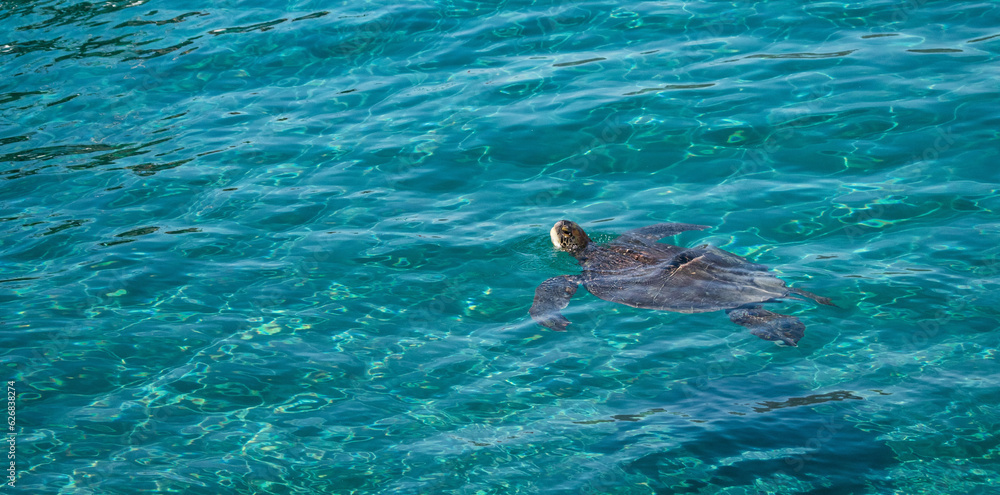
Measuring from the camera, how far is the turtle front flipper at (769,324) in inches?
265

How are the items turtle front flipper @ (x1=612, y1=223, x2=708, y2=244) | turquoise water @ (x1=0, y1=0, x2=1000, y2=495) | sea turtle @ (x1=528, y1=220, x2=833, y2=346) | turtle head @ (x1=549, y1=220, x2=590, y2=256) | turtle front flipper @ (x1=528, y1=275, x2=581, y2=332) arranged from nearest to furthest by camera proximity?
turquoise water @ (x1=0, y1=0, x2=1000, y2=495), sea turtle @ (x1=528, y1=220, x2=833, y2=346), turtle front flipper @ (x1=528, y1=275, x2=581, y2=332), turtle head @ (x1=549, y1=220, x2=590, y2=256), turtle front flipper @ (x1=612, y1=223, x2=708, y2=244)

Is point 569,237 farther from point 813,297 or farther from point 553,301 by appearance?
point 813,297

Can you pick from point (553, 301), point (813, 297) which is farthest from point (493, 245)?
point (813, 297)

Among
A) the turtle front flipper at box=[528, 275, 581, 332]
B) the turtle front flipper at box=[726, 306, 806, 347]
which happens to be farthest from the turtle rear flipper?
the turtle front flipper at box=[528, 275, 581, 332]

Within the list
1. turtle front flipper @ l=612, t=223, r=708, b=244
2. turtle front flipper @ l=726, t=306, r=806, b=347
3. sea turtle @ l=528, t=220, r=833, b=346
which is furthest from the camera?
turtle front flipper @ l=612, t=223, r=708, b=244

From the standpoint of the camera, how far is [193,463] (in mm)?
6055

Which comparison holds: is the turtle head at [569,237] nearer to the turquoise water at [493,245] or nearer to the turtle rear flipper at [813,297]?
the turquoise water at [493,245]

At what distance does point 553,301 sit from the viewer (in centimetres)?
750

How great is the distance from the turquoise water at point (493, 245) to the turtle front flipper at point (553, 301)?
0.13 m

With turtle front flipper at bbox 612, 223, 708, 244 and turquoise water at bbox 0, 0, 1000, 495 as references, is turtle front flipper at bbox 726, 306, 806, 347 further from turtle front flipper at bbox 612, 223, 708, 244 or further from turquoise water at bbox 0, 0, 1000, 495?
turtle front flipper at bbox 612, 223, 708, 244

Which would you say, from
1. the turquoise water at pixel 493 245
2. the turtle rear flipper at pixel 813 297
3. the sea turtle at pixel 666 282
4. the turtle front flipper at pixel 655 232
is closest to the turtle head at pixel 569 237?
the sea turtle at pixel 666 282

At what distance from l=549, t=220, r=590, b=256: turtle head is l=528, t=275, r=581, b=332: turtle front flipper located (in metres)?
0.37

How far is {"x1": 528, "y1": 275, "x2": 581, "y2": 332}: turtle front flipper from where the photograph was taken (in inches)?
283

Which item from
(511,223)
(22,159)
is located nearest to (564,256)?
(511,223)
